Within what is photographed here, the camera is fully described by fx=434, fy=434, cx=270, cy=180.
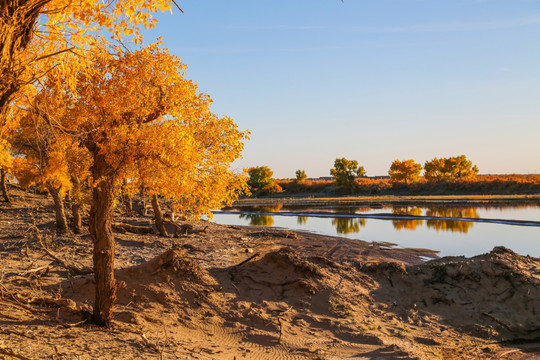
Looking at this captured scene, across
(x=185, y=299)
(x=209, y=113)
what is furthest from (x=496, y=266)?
(x=209, y=113)

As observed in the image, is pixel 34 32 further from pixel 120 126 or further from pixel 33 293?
pixel 33 293

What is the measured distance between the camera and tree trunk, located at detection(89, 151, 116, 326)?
8219mm

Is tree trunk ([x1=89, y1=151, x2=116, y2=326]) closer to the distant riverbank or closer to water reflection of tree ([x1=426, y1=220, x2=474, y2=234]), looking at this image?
water reflection of tree ([x1=426, y1=220, x2=474, y2=234])

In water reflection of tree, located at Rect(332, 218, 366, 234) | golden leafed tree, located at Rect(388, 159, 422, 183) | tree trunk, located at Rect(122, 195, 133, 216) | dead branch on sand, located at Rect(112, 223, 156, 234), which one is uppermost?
golden leafed tree, located at Rect(388, 159, 422, 183)

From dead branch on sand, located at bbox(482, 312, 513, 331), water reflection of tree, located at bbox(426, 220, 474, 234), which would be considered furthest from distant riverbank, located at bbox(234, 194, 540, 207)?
dead branch on sand, located at bbox(482, 312, 513, 331)

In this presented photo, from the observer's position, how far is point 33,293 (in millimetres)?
9484

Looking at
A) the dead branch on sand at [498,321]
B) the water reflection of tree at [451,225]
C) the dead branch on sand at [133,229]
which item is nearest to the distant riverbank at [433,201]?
the water reflection of tree at [451,225]

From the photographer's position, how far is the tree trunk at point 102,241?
8219 mm

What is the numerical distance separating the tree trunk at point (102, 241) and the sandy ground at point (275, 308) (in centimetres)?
40

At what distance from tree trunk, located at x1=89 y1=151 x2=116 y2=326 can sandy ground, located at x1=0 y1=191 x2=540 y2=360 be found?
40 centimetres

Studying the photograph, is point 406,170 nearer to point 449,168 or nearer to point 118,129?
point 449,168

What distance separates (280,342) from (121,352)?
3.64 meters

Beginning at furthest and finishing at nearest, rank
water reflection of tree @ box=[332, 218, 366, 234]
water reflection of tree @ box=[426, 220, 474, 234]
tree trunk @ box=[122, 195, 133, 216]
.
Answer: water reflection of tree @ box=[332, 218, 366, 234]
water reflection of tree @ box=[426, 220, 474, 234]
tree trunk @ box=[122, 195, 133, 216]

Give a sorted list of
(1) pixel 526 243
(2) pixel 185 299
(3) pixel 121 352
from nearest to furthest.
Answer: (3) pixel 121 352 < (2) pixel 185 299 < (1) pixel 526 243
